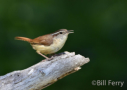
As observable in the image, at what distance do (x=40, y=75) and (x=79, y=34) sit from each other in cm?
244

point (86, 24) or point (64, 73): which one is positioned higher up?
point (86, 24)

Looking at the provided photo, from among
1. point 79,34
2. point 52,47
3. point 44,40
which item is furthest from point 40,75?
point 79,34

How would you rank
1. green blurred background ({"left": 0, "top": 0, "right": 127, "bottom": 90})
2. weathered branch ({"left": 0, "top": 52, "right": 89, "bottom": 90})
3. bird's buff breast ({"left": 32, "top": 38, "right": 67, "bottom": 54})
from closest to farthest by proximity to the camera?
1. weathered branch ({"left": 0, "top": 52, "right": 89, "bottom": 90})
2. bird's buff breast ({"left": 32, "top": 38, "right": 67, "bottom": 54})
3. green blurred background ({"left": 0, "top": 0, "right": 127, "bottom": 90})

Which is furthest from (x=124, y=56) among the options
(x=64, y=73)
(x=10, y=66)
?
(x=10, y=66)

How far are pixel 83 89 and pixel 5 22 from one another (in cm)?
256

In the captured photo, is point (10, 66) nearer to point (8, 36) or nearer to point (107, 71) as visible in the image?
point (8, 36)

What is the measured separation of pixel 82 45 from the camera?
6246 millimetres

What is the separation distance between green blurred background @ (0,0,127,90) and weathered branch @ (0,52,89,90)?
1.65 meters

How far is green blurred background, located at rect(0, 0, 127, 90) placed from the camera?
19.8ft

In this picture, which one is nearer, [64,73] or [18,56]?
[64,73]

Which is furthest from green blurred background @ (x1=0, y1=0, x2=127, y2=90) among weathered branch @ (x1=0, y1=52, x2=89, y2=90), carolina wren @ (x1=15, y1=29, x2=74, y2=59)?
weathered branch @ (x1=0, y1=52, x2=89, y2=90)

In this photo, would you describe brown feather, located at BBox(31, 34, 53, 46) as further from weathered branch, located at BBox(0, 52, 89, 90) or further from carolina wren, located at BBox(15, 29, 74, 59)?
weathered branch, located at BBox(0, 52, 89, 90)

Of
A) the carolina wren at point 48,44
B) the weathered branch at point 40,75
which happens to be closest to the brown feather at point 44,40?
the carolina wren at point 48,44

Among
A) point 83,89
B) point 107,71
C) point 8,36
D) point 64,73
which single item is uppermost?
point 8,36
